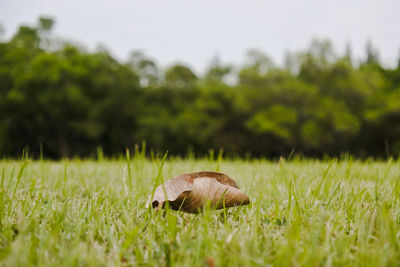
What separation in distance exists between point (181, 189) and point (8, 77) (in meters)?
22.6

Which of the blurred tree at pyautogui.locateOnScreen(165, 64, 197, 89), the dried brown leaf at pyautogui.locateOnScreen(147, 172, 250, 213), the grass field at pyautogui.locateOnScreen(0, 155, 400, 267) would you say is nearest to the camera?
the grass field at pyautogui.locateOnScreen(0, 155, 400, 267)

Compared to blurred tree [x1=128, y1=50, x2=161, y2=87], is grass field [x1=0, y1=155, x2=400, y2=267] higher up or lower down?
lower down

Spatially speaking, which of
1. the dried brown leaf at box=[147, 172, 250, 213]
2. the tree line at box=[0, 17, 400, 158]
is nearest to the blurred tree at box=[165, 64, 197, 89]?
the tree line at box=[0, 17, 400, 158]

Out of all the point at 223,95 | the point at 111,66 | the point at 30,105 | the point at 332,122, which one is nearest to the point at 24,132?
the point at 30,105

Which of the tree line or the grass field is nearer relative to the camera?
the grass field

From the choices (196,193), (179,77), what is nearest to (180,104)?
(179,77)

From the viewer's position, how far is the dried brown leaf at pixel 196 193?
862 millimetres

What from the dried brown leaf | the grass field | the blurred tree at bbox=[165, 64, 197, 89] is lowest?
the grass field

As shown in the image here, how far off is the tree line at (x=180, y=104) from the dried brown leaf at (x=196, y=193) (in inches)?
744

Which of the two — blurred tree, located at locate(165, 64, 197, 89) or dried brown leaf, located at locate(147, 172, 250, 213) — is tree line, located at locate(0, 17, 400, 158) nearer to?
blurred tree, located at locate(165, 64, 197, 89)

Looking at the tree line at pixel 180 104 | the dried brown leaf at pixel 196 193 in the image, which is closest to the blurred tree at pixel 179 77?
the tree line at pixel 180 104

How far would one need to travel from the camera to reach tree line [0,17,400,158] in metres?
19.1

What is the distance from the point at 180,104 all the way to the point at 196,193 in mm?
22187

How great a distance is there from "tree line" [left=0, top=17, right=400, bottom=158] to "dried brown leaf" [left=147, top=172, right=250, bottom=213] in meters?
18.9
